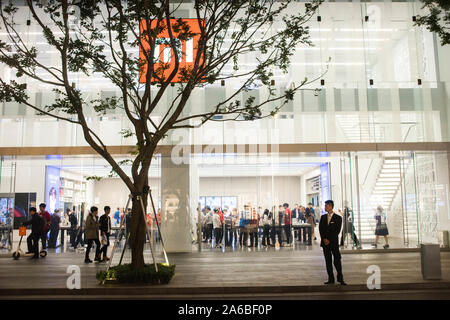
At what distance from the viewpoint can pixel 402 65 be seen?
1584 cm

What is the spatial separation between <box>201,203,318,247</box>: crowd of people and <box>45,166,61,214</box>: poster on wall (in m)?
6.04

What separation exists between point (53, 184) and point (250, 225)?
26.5 feet

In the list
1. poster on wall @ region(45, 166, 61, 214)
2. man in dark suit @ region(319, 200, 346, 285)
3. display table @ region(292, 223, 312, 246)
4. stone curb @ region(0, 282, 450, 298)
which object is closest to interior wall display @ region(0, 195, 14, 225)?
poster on wall @ region(45, 166, 61, 214)

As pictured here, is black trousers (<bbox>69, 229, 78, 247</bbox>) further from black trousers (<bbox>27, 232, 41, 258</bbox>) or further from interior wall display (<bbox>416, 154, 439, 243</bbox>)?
interior wall display (<bbox>416, 154, 439, 243</bbox>)

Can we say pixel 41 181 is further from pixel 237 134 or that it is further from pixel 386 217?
pixel 386 217

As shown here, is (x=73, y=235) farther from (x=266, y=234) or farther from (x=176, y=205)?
→ (x=266, y=234)

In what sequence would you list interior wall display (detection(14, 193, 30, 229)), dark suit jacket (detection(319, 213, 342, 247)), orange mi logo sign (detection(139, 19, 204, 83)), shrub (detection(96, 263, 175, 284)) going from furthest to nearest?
interior wall display (detection(14, 193, 30, 229)) → orange mi logo sign (detection(139, 19, 204, 83)) → shrub (detection(96, 263, 175, 284)) → dark suit jacket (detection(319, 213, 342, 247))

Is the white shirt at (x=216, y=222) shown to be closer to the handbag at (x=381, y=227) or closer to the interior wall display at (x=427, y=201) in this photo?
the handbag at (x=381, y=227)

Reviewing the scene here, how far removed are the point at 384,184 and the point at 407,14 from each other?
22.2 ft

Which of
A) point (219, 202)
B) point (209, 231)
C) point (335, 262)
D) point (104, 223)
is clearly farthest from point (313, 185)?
point (335, 262)

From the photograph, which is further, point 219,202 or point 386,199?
point 219,202

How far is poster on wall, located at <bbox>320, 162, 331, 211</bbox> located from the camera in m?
17.0

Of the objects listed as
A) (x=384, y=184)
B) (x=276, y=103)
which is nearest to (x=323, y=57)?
(x=276, y=103)

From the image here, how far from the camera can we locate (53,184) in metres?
16.5
